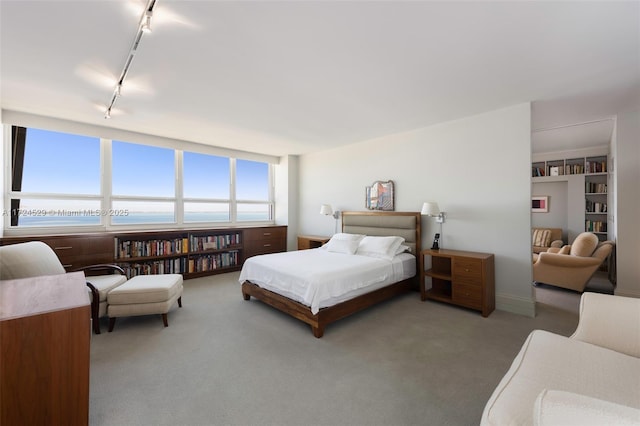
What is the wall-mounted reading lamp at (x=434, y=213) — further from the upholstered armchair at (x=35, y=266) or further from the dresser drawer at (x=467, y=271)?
the upholstered armchair at (x=35, y=266)

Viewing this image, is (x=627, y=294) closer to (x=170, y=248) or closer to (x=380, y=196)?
(x=380, y=196)

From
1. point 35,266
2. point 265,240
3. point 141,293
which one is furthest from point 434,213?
point 35,266

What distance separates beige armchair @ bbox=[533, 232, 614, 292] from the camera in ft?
12.7

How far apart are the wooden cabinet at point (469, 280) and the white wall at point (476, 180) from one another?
260 mm

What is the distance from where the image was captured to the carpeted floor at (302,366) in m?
1.68

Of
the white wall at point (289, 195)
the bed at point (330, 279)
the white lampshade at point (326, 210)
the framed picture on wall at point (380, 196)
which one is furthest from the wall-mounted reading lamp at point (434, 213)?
the white wall at point (289, 195)

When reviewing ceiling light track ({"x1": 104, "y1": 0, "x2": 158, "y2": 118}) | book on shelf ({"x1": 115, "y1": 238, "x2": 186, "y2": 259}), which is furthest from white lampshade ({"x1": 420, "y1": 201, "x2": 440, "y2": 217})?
book on shelf ({"x1": 115, "y1": 238, "x2": 186, "y2": 259})

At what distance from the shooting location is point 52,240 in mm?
3627

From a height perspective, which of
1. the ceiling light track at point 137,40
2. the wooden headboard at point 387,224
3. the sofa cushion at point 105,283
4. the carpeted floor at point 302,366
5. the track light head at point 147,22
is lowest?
the carpeted floor at point 302,366

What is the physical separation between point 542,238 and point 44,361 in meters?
7.85

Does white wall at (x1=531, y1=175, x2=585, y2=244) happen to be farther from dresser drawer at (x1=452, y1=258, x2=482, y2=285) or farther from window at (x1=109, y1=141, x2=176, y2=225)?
window at (x1=109, y1=141, x2=176, y2=225)

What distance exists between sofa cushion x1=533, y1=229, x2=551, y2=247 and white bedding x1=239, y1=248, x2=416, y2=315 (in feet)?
12.8

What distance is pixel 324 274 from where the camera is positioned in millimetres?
2873

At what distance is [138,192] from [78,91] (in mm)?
2142
